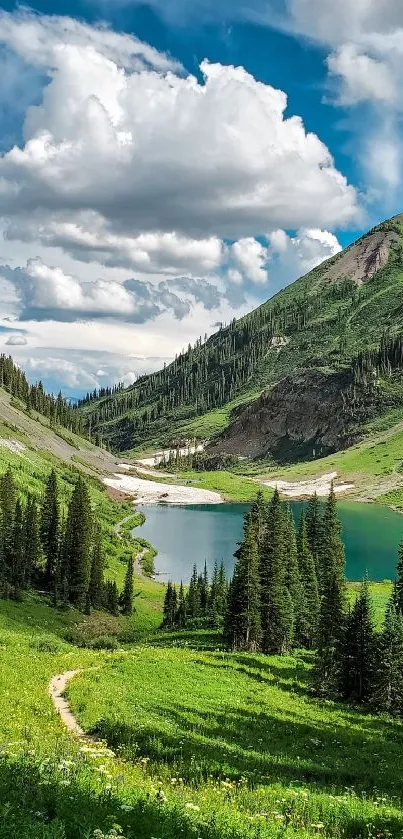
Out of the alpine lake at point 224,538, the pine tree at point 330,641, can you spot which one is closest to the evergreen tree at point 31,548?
the alpine lake at point 224,538

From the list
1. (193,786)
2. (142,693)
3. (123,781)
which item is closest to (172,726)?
(142,693)

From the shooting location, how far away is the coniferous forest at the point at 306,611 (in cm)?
4081

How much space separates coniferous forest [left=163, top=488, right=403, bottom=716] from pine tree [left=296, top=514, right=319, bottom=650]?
0.12 m

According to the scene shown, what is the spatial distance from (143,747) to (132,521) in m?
147

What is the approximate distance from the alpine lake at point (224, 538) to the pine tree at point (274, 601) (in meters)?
48.8

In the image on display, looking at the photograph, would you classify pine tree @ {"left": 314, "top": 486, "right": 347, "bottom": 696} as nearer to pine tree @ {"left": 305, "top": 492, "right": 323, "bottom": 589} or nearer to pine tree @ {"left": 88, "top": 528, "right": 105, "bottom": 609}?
pine tree @ {"left": 305, "top": 492, "right": 323, "bottom": 589}

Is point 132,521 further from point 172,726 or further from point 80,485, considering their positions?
point 172,726

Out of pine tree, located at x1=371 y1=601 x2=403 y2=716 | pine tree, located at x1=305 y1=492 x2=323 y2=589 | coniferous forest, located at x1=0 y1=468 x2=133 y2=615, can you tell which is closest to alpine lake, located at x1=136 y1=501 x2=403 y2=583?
pine tree, located at x1=305 y1=492 x2=323 y2=589

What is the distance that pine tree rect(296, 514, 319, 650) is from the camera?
68.0 meters

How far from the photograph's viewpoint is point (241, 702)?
32125 mm

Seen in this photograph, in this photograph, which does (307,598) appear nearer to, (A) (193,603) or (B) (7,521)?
(A) (193,603)

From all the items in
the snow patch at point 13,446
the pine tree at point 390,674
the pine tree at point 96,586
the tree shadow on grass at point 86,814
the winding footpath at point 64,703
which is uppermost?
the snow patch at point 13,446

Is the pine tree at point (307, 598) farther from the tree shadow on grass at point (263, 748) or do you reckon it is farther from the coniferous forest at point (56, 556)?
the tree shadow on grass at point (263, 748)

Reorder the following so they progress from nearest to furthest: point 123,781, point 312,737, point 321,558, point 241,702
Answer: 1. point 123,781
2. point 312,737
3. point 241,702
4. point 321,558
